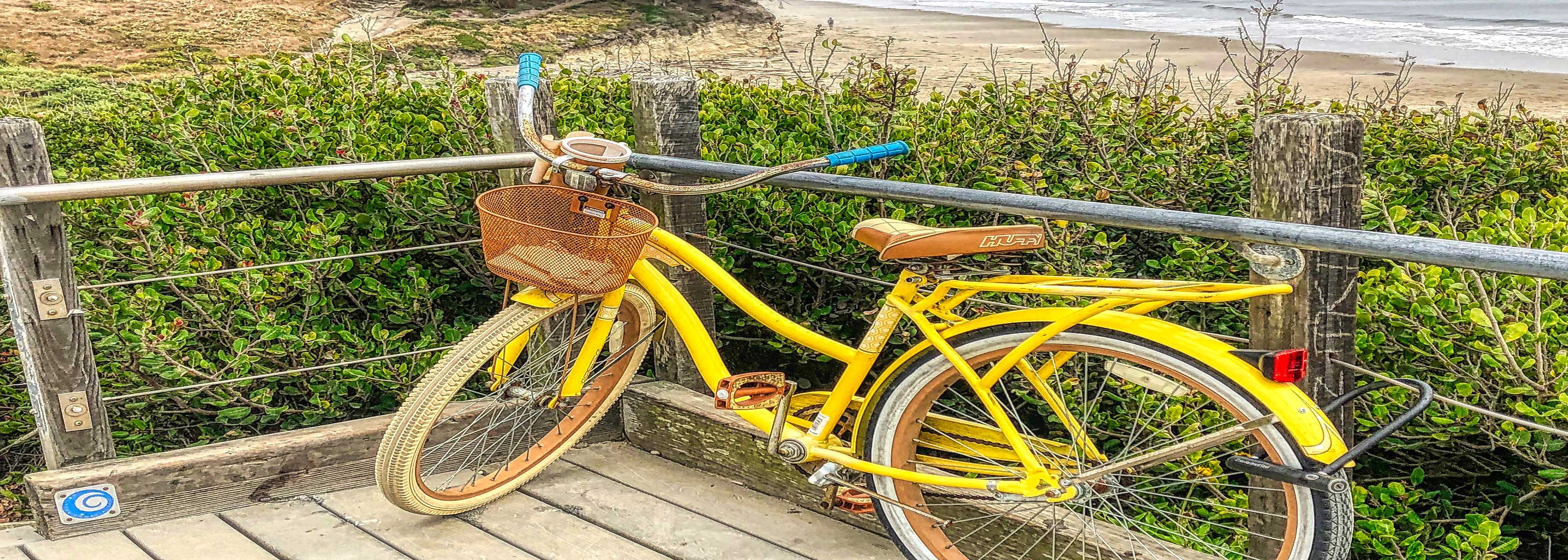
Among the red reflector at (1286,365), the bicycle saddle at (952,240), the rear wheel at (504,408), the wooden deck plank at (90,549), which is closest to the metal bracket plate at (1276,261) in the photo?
the red reflector at (1286,365)

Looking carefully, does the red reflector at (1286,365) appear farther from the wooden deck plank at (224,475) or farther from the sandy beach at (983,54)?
the sandy beach at (983,54)

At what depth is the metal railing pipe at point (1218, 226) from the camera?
1558 mm

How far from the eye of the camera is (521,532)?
2.71 metres

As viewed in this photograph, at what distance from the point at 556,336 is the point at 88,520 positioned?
1158 millimetres

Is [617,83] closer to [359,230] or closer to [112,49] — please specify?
[359,230]

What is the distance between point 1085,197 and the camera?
3.37 metres

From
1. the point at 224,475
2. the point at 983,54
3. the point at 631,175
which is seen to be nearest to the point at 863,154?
the point at 631,175

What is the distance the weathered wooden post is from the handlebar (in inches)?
25.5

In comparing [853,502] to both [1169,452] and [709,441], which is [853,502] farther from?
[1169,452]

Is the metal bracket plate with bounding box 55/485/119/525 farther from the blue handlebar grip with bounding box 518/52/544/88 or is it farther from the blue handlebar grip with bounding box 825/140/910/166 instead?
the blue handlebar grip with bounding box 825/140/910/166

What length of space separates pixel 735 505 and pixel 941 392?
2.51 feet

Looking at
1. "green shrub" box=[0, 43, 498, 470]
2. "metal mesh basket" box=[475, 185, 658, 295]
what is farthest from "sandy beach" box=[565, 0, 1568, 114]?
"metal mesh basket" box=[475, 185, 658, 295]

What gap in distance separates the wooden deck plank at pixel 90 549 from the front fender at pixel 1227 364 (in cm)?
191

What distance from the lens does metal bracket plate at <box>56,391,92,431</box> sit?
2.63 m
